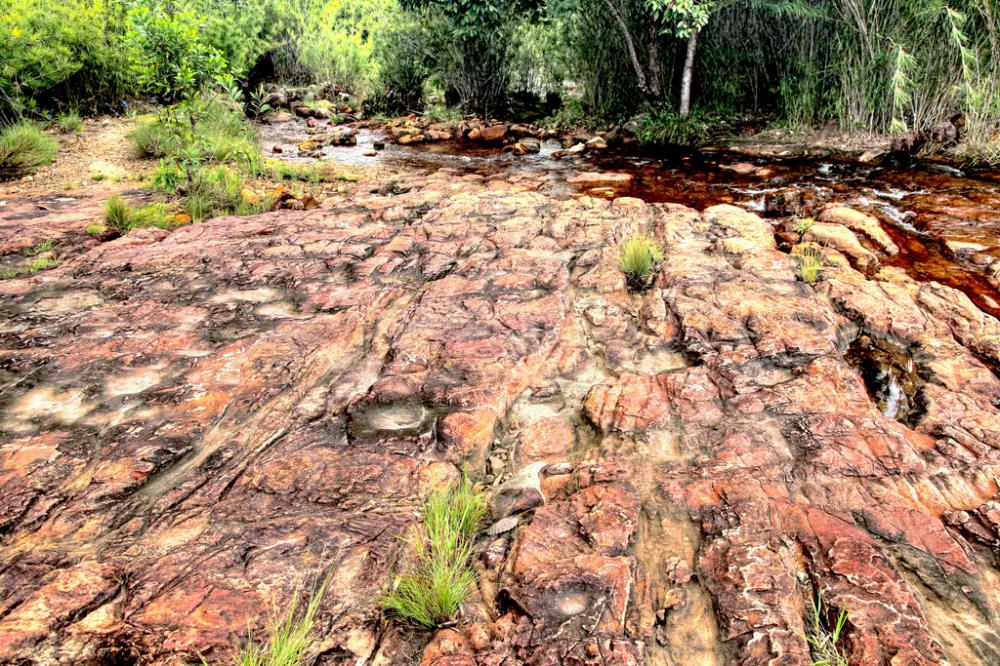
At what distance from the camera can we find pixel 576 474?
6.88 feet

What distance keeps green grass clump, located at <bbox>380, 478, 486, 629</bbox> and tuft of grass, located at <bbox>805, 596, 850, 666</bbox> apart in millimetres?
921

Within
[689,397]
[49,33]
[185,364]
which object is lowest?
[689,397]

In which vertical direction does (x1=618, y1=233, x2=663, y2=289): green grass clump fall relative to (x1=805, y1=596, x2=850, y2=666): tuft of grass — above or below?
above

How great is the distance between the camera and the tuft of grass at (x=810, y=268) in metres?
3.55

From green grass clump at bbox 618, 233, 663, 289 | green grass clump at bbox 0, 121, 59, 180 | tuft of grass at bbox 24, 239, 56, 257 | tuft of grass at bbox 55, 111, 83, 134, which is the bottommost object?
green grass clump at bbox 618, 233, 663, 289

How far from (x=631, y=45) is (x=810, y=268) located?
714cm

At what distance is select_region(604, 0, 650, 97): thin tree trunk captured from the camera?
29.6 ft

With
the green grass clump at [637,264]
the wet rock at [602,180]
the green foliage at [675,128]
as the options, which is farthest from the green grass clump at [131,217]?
the green foliage at [675,128]

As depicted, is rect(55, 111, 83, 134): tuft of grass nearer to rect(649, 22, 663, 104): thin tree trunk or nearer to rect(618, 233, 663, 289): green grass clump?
rect(618, 233, 663, 289): green grass clump

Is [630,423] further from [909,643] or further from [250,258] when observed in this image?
[250,258]

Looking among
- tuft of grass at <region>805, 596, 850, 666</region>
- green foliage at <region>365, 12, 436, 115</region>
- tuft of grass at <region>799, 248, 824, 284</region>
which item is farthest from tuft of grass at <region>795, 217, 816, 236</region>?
green foliage at <region>365, 12, 436, 115</region>

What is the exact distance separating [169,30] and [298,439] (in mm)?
4686

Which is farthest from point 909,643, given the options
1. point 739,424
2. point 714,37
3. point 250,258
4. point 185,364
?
point 714,37

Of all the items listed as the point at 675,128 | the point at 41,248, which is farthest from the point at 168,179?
the point at 675,128
